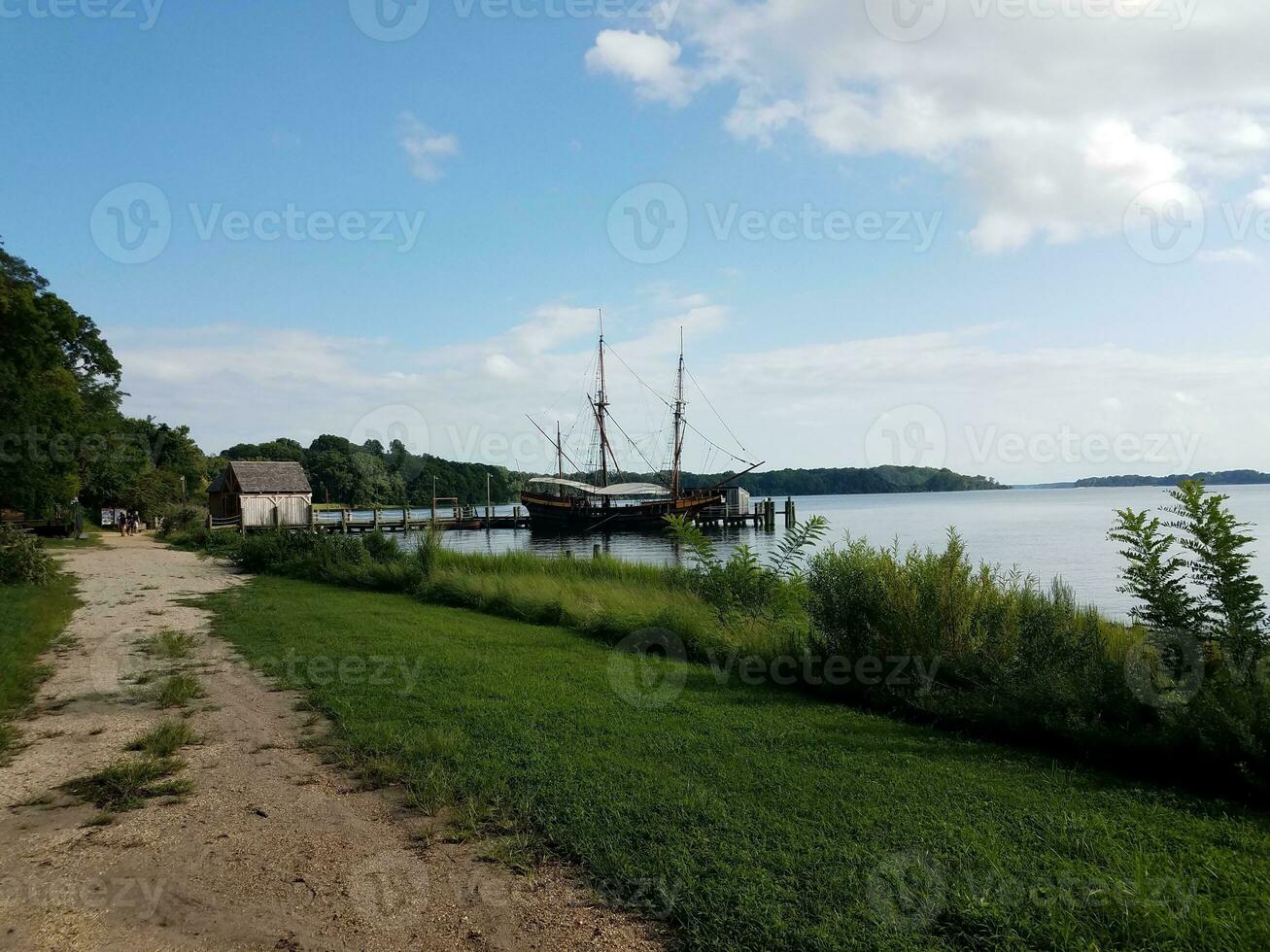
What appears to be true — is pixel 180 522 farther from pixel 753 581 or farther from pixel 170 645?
pixel 753 581

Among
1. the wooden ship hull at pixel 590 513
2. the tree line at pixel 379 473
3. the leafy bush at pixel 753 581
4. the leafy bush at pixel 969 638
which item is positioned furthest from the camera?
the tree line at pixel 379 473

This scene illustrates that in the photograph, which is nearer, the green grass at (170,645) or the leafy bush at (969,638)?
the leafy bush at (969,638)

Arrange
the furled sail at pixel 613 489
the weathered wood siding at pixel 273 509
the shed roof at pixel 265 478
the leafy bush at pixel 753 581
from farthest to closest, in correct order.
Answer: the furled sail at pixel 613 489
the shed roof at pixel 265 478
the weathered wood siding at pixel 273 509
the leafy bush at pixel 753 581

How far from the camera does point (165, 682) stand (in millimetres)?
8828

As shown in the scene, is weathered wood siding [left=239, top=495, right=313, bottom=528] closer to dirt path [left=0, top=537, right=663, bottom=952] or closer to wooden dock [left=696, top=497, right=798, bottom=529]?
wooden dock [left=696, top=497, right=798, bottom=529]

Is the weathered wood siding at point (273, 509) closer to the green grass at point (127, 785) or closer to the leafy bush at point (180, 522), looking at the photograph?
the leafy bush at point (180, 522)

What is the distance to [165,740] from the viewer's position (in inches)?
258

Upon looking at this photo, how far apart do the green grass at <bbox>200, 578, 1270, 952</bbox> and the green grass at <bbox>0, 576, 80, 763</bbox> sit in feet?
8.81

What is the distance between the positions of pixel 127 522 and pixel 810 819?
1839 inches

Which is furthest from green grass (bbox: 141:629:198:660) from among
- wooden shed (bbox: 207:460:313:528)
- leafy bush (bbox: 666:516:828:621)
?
wooden shed (bbox: 207:460:313:528)

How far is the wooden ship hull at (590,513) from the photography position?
74938 millimetres

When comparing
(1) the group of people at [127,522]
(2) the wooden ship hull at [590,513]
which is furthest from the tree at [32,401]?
(2) the wooden ship hull at [590,513]

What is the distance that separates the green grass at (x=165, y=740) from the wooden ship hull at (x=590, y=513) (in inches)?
2663

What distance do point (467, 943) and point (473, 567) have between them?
650 inches
